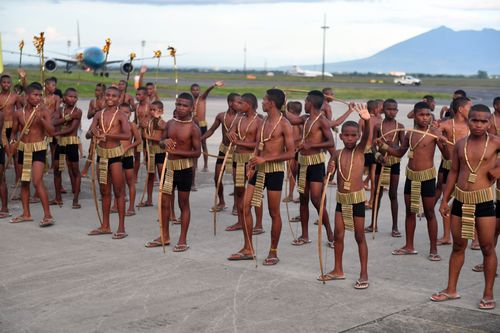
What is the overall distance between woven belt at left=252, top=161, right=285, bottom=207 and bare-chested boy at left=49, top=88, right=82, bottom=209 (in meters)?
4.77

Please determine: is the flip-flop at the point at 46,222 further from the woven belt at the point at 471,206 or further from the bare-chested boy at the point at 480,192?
the woven belt at the point at 471,206

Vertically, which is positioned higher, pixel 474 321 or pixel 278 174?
pixel 278 174

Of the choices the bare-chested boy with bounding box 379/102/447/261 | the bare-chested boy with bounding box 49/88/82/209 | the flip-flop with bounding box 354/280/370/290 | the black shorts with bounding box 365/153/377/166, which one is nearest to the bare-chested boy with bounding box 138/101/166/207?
the bare-chested boy with bounding box 49/88/82/209

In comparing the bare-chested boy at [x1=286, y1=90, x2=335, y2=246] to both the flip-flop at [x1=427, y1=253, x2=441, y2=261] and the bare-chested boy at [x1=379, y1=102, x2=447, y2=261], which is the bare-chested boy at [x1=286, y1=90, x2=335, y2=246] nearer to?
the bare-chested boy at [x1=379, y1=102, x2=447, y2=261]

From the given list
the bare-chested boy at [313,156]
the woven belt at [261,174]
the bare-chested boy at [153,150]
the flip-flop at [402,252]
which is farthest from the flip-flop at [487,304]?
the bare-chested boy at [153,150]

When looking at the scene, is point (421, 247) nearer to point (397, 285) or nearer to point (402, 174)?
point (397, 285)

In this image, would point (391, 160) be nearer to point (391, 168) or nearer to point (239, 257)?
point (391, 168)

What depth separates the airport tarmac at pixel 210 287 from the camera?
773 centimetres

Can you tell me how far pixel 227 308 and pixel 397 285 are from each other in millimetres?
2095

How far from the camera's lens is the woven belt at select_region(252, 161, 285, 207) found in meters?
10.2

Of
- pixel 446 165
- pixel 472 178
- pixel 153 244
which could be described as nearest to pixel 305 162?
pixel 446 165

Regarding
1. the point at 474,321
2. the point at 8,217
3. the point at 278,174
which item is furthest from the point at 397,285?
the point at 8,217

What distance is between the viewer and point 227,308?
817 centimetres

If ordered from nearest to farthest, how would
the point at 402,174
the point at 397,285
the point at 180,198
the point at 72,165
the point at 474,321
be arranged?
the point at 474,321 → the point at 397,285 → the point at 180,198 → the point at 72,165 → the point at 402,174
